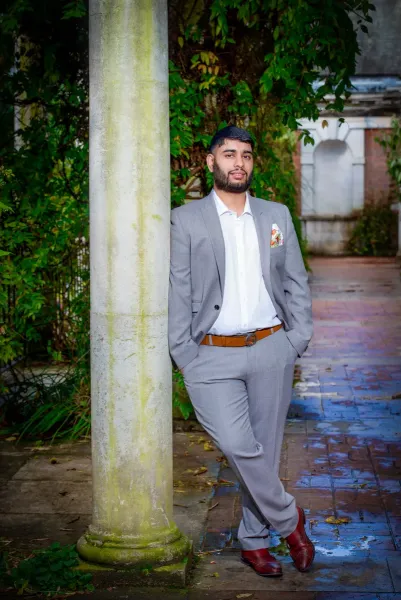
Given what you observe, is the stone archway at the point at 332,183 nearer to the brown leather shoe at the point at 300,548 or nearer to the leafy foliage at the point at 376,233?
the leafy foliage at the point at 376,233

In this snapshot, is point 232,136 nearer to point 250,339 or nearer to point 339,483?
point 250,339

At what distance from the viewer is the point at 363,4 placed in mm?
7625

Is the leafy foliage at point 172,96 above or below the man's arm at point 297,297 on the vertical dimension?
above

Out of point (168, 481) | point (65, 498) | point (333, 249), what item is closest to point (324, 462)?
point (65, 498)

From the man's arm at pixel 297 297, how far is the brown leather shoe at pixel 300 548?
2.85 ft

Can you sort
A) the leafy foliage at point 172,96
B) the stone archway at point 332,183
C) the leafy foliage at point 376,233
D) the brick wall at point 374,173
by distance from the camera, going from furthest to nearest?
the brick wall at point 374,173 → the stone archway at point 332,183 → the leafy foliage at point 376,233 → the leafy foliage at point 172,96

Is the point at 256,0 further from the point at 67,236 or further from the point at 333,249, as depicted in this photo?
the point at 333,249

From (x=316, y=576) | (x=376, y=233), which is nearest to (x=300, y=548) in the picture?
(x=316, y=576)

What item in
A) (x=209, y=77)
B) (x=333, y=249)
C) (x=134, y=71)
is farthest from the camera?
(x=333, y=249)

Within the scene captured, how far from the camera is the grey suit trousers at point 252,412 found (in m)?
4.92

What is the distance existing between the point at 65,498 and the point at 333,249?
1024 inches

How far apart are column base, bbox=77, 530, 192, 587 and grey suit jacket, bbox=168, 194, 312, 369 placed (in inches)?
34.3

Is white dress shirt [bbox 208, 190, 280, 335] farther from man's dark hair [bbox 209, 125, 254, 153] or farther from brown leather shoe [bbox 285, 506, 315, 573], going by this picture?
brown leather shoe [bbox 285, 506, 315, 573]

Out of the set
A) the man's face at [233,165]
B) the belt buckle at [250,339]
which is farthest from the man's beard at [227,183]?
the belt buckle at [250,339]
